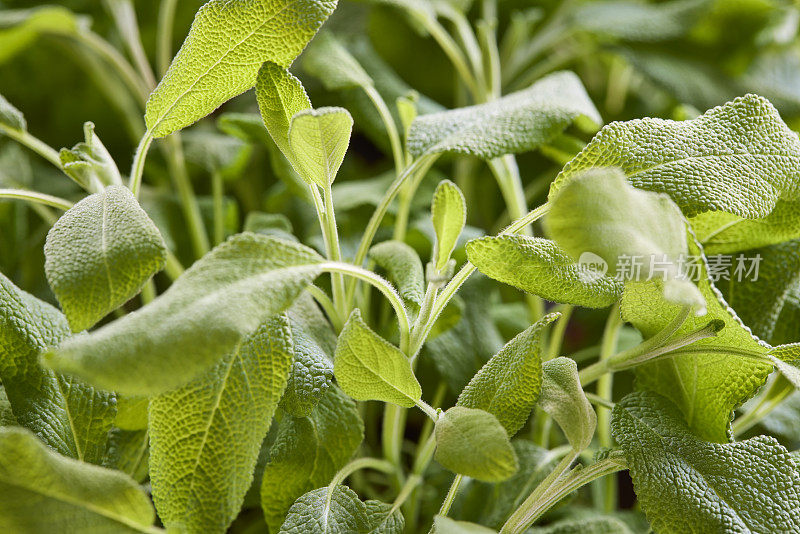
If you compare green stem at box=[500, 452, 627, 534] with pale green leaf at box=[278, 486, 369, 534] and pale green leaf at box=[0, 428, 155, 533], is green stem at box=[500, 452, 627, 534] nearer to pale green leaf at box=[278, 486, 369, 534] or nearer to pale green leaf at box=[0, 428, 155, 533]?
pale green leaf at box=[278, 486, 369, 534]

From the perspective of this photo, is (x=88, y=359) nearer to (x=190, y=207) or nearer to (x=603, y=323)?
(x=190, y=207)

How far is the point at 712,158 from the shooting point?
1.29 ft

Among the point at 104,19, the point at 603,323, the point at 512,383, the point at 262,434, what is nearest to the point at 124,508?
the point at 262,434

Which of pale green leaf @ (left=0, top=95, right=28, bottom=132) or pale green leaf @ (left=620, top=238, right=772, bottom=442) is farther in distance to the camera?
pale green leaf @ (left=0, top=95, right=28, bottom=132)

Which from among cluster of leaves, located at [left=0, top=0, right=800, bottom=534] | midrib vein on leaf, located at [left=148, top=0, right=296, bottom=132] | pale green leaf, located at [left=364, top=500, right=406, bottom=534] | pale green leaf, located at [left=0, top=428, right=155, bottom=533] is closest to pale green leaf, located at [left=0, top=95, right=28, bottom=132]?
cluster of leaves, located at [left=0, top=0, right=800, bottom=534]

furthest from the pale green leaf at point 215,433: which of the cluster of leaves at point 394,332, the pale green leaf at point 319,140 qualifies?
the pale green leaf at point 319,140

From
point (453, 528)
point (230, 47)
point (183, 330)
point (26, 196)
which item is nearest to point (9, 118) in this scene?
point (26, 196)

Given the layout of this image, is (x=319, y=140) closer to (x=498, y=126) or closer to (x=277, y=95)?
(x=277, y=95)

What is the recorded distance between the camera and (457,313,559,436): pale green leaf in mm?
360

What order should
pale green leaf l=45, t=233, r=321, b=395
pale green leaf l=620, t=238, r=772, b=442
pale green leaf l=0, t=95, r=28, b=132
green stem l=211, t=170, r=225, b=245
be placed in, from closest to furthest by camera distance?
pale green leaf l=45, t=233, r=321, b=395 → pale green leaf l=620, t=238, r=772, b=442 → pale green leaf l=0, t=95, r=28, b=132 → green stem l=211, t=170, r=225, b=245

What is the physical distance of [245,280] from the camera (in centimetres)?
32

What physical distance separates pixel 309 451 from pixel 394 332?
109 millimetres

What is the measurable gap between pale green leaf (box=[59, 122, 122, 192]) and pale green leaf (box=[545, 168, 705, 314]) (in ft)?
0.92

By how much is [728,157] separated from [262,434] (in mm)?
292
